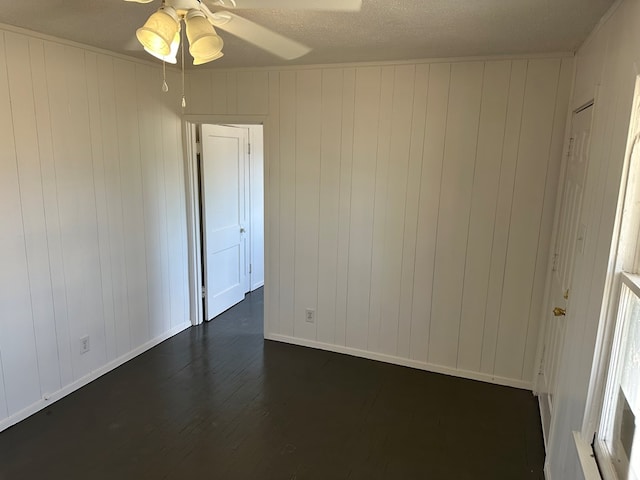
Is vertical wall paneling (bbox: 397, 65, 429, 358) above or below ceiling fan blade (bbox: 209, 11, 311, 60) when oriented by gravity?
below

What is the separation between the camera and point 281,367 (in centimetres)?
357

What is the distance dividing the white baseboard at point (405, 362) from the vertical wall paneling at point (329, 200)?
0.30 ft

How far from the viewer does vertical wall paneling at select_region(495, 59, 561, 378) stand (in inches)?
115

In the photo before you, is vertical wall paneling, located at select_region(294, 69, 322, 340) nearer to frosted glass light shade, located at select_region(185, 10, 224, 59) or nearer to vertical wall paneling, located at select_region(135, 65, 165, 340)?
Result: vertical wall paneling, located at select_region(135, 65, 165, 340)

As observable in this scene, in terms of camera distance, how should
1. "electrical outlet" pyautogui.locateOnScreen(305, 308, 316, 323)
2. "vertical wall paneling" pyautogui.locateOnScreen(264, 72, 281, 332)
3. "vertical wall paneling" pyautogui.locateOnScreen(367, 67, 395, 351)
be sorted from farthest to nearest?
"electrical outlet" pyautogui.locateOnScreen(305, 308, 316, 323)
"vertical wall paneling" pyautogui.locateOnScreen(264, 72, 281, 332)
"vertical wall paneling" pyautogui.locateOnScreen(367, 67, 395, 351)

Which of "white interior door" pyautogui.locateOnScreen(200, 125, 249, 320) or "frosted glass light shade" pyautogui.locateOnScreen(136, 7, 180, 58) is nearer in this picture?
"frosted glass light shade" pyautogui.locateOnScreen(136, 7, 180, 58)

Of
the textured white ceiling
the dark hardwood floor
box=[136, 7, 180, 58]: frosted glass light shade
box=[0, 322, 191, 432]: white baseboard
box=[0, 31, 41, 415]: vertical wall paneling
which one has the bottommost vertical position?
the dark hardwood floor

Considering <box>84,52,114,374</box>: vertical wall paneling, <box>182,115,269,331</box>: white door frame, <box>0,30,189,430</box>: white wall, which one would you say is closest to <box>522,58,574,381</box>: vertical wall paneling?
<box>182,115,269,331</box>: white door frame

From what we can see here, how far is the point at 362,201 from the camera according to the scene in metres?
→ 3.50

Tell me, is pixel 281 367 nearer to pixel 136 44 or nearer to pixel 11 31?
pixel 136 44

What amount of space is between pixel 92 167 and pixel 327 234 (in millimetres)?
1796

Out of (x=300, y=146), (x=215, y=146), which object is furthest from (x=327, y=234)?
(x=215, y=146)

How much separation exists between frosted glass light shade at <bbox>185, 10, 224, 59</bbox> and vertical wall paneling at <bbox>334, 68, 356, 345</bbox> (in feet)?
5.91

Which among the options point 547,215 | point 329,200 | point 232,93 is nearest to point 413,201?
point 329,200
